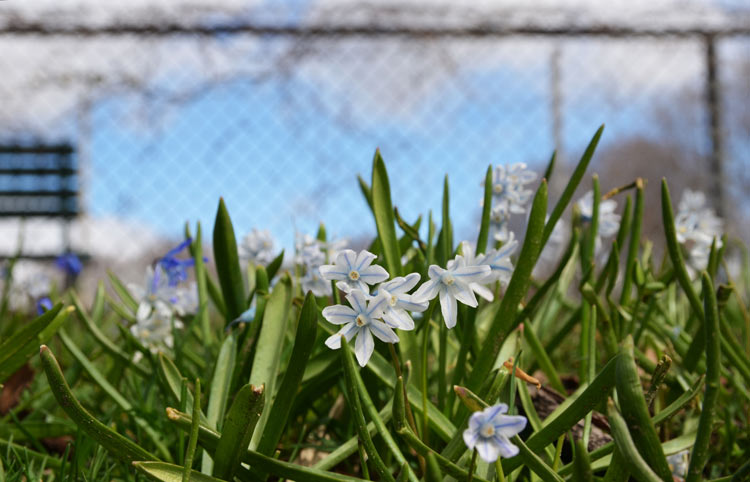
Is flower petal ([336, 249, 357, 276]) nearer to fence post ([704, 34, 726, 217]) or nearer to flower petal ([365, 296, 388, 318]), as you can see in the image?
flower petal ([365, 296, 388, 318])

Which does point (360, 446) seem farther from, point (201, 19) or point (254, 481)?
point (201, 19)

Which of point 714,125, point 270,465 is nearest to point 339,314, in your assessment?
point 270,465

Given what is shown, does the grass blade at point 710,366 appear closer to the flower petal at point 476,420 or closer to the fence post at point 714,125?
the flower petal at point 476,420

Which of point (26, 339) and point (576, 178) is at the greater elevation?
point (576, 178)

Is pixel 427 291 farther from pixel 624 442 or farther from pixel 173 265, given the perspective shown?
pixel 173 265

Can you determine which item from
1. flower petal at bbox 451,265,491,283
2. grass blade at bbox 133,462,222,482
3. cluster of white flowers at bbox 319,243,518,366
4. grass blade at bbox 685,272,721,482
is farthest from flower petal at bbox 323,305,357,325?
grass blade at bbox 685,272,721,482

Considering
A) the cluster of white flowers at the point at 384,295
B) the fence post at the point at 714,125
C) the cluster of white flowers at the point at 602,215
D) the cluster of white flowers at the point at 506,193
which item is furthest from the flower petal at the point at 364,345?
the fence post at the point at 714,125
